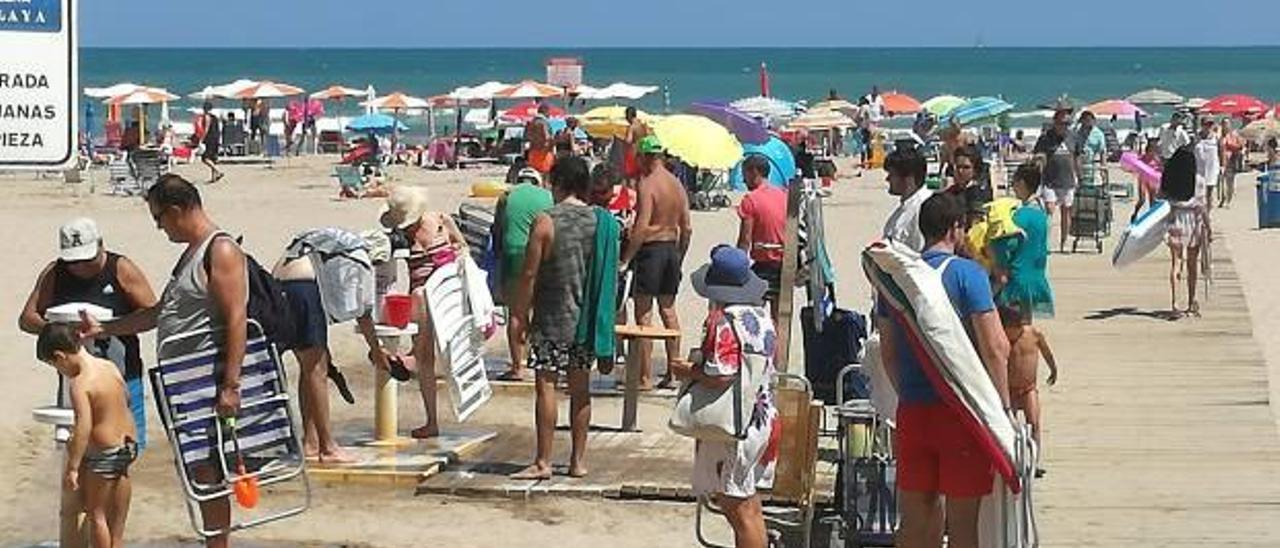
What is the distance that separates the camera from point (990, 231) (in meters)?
9.60

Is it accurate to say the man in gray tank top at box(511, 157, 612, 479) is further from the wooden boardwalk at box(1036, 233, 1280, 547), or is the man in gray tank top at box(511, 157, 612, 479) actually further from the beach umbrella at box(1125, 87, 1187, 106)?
the beach umbrella at box(1125, 87, 1187, 106)

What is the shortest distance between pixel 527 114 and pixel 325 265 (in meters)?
32.1

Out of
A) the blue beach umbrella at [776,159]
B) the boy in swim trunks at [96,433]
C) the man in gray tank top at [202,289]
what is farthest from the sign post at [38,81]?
the blue beach umbrella at [776,159]

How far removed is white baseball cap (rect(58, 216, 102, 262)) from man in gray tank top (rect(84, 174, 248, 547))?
0.26 m

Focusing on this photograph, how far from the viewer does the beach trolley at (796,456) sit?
24.2 ft

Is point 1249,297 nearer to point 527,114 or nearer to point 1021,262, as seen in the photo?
point 1021,262

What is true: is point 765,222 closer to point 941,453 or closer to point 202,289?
point 941,453

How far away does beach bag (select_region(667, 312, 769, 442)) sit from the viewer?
695 centimetres

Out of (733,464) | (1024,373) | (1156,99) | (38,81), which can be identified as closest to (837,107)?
(1156,99)

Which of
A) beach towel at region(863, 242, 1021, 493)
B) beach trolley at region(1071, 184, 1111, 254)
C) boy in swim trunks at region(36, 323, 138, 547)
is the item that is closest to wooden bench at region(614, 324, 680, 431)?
boy in swim trunks at region(36, 323, 138, 547)

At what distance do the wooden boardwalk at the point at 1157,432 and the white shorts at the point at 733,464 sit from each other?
1.68 meters

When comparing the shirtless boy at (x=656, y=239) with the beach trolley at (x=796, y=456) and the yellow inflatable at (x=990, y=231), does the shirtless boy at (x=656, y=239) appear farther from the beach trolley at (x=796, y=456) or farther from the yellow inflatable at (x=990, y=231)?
the beach trolley at (x=796, y=456)

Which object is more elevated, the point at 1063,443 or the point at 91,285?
the point at 91,285

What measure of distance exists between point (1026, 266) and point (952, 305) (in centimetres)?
295
